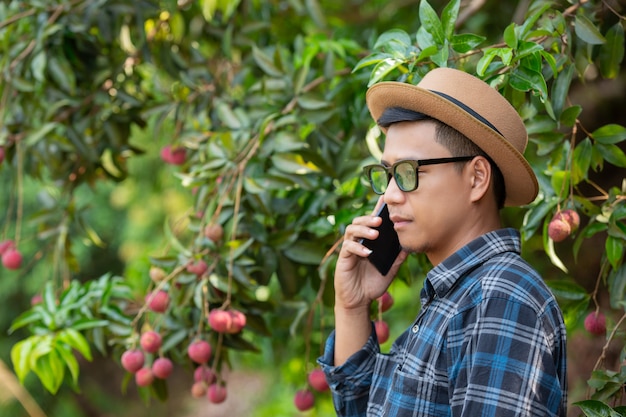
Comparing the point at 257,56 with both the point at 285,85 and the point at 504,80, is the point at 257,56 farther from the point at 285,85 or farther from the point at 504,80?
the point at 504,80

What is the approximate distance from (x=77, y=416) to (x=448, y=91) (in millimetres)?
5400

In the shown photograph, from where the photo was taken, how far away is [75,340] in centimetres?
227

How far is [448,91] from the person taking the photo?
137 centimetres

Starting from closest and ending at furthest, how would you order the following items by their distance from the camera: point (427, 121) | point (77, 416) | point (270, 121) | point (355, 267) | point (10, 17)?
point (427, 121)
point (355, 267)
point (270, 121)
point (10, 17)
point (77, 416)

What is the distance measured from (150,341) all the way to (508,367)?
4.09 feet

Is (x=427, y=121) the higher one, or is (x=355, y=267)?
(x=427, y=121)

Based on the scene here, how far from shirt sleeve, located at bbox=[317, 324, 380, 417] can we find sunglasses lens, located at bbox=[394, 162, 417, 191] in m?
0.42

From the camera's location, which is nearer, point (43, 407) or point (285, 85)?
point (285, 85)

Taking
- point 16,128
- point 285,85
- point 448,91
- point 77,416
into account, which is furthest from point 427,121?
point 77,416

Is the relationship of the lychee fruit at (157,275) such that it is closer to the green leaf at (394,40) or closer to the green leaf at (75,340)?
the green leaf at (75,340)

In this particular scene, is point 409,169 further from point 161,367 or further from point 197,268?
point 161,367

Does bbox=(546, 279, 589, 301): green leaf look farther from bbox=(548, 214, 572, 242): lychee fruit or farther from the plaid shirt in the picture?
the plaid shirt

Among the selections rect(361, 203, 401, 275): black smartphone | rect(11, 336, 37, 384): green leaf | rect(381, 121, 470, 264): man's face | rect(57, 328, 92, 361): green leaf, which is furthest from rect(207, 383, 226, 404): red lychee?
rect(381, 121, 470, 264): man's face

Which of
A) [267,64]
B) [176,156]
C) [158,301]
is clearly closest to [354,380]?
[158,301]
